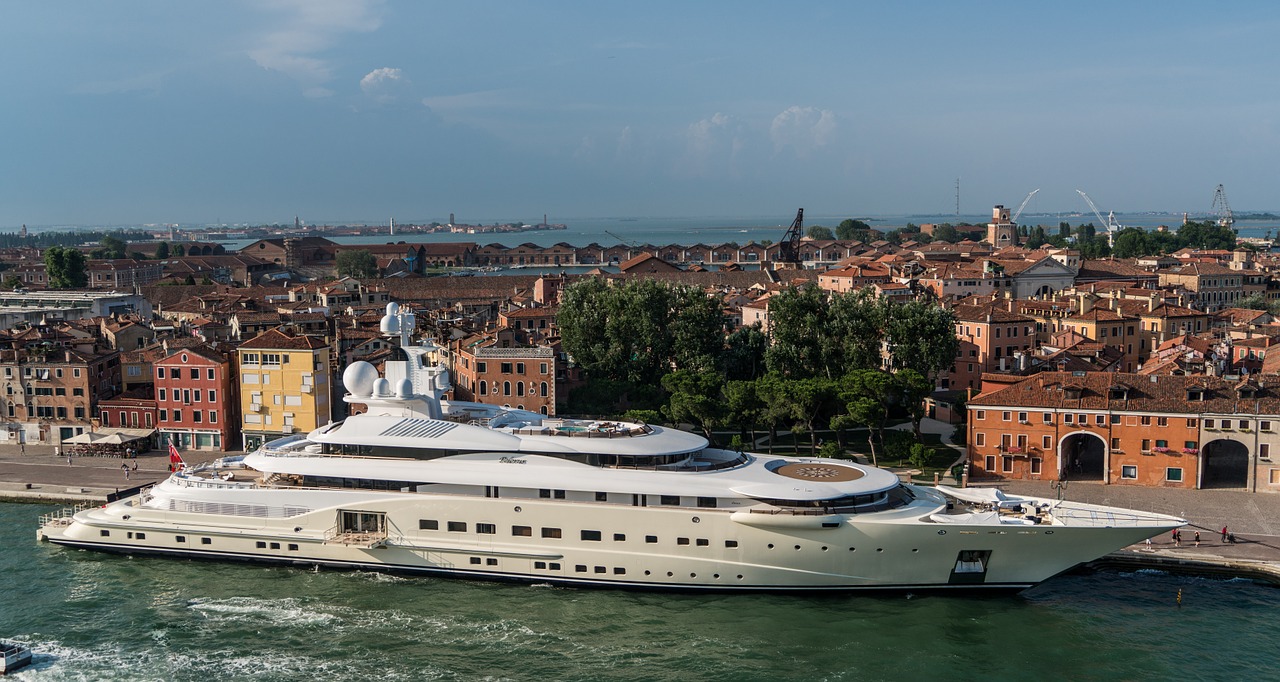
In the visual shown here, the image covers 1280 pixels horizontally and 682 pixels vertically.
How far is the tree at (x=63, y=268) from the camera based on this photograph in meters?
104

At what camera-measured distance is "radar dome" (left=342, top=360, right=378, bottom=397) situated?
28438 mm

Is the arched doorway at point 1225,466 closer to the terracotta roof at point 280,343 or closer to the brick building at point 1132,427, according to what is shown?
the brick building at point 1132,427

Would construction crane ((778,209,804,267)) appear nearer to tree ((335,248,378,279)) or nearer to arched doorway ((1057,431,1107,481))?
tree ((335,248,378,279))

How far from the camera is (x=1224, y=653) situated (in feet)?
69.8

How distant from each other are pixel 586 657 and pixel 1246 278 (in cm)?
7468

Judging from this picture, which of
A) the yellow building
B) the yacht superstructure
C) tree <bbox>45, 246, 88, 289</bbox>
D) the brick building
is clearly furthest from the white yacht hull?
tree <bbox>45, 246, 88, 289</bbox>

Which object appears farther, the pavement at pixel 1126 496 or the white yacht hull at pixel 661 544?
the pavement at pixel 1126 496

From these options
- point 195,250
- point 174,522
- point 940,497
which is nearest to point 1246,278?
point 940,497

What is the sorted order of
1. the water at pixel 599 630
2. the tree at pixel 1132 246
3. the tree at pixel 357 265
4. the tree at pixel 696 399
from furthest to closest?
the tree at pixel 357 265 → the tree at pixel 1132 246 → the tree at pixel 696 399 → the water at pixel 599 630

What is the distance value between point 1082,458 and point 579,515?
18.4 meters

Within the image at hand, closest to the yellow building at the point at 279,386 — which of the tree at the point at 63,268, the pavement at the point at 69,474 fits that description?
the pavement at the point at 69,474

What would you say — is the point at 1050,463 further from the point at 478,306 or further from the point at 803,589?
the point at 478,306

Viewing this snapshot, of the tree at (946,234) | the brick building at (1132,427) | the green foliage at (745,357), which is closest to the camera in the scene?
the brick building at (1132,427)

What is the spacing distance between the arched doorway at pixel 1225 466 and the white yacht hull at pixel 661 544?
8.79 metres
